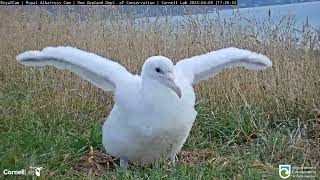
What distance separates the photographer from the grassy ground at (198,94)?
2.70 metres

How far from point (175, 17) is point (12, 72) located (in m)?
1.17

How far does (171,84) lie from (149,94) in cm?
11

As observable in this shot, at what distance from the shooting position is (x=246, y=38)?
146 inches

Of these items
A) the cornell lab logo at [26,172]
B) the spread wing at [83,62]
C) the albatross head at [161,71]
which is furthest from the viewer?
the spread wing at [83,62]

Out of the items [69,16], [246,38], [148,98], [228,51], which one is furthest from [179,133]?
[69,16]

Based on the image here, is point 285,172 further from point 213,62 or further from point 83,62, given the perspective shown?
point 83,62

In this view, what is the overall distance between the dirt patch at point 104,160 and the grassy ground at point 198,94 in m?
0.02

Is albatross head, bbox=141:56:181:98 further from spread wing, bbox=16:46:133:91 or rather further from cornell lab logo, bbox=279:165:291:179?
cornell lab logo, bbox=279:165:291:179

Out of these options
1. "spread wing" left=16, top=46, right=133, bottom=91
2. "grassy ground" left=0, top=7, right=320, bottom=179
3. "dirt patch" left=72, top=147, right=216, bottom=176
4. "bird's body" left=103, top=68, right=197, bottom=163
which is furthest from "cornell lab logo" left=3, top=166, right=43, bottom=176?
"spread wing" left=16, top=46, right=133, bottom=91

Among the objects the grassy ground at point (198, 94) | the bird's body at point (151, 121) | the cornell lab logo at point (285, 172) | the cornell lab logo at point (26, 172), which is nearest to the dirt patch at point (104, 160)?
the grassy ground at point (198, 94)

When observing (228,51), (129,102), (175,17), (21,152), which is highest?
(175,17)

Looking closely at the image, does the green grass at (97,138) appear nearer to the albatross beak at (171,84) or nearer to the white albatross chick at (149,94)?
the white albatross chick at (149,94)

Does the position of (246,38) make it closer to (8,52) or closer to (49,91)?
(49,91)

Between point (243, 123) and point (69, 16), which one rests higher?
point (69, 16)
